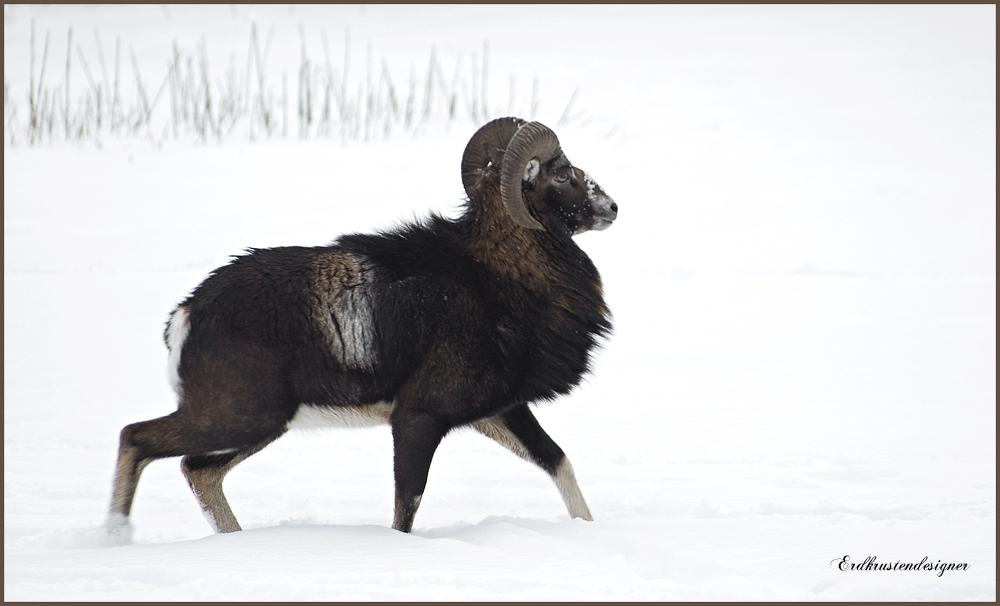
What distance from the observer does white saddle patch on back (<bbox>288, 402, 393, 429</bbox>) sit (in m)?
5.13

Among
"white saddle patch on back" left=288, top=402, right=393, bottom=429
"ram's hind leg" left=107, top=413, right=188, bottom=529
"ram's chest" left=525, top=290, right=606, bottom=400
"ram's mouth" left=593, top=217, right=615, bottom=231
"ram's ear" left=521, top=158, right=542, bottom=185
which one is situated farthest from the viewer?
"ram's mouth" left=593, top=217, right=615, bottom=231

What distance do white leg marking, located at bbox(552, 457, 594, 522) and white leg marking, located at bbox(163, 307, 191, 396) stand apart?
2026 mm

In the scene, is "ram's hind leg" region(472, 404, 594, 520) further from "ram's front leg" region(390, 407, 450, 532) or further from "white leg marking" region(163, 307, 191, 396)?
"white leg marking" region(163, 307, 191, 396)

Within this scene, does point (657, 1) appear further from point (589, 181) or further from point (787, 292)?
point (589, 181)

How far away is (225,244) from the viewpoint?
12.8 m

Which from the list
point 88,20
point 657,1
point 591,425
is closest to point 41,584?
point 591,425

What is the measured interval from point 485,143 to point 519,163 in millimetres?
355

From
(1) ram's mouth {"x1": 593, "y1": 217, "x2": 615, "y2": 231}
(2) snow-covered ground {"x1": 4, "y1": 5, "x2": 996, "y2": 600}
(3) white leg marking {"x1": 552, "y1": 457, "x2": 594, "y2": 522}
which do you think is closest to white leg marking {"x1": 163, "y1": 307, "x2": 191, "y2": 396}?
(2) snow-covered ground {"x1": 4, "y1": 5, "x2": 996, "y2": 600}

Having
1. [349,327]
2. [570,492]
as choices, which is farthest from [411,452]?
[570,492]

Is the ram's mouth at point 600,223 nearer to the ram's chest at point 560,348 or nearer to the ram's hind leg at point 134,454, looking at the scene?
the ram's chest at point 560,348

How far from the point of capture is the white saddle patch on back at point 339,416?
16.8 ft

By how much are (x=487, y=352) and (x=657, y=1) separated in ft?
80.3

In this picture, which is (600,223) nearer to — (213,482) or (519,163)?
(519,163)

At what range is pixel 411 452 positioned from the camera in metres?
5.05
